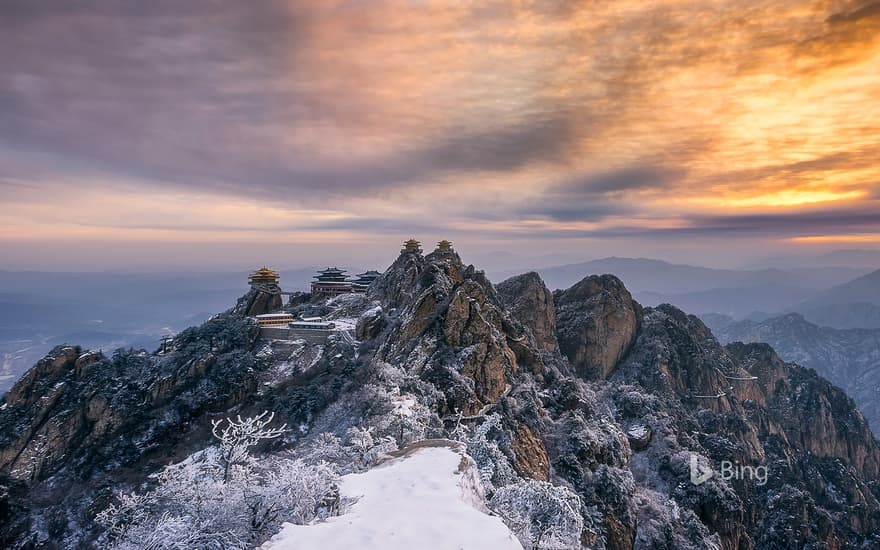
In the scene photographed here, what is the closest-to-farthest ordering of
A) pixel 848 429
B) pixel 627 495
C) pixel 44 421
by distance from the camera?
pixel 627 495, pixel 44 421, pixel 848 429

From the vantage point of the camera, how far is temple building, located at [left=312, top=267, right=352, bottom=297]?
77.1m

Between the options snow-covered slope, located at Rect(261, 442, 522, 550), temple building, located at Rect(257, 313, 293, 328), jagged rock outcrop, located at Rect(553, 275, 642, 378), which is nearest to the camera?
snow-covered slope, located at Rect(261, 442, 522, 550)

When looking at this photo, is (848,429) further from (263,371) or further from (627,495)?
(263,371)

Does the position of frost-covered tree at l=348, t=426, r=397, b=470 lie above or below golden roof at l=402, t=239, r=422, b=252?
below

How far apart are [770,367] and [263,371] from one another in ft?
404

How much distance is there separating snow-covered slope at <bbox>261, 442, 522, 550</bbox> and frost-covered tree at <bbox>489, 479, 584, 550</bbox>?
278 centimetres

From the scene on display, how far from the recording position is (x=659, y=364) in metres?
78.4

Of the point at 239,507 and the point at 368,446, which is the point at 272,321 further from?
the point at 239,507

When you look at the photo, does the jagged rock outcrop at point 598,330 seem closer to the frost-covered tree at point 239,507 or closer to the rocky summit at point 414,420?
the rocky summit at point 414,420

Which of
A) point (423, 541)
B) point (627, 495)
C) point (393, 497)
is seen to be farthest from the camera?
point (627, 495)

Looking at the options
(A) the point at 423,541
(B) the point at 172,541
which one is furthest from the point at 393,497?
(B) the point at 172,541

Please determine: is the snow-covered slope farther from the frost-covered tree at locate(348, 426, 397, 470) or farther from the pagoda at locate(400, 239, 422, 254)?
the pagoda at locate(400, 239, 422, 254)

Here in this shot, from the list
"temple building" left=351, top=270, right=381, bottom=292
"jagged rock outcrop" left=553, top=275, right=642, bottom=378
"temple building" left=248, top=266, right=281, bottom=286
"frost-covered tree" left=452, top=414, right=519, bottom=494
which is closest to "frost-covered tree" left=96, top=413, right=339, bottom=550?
"frost-covered tree" left=452, top=414, right=519, bottom=494

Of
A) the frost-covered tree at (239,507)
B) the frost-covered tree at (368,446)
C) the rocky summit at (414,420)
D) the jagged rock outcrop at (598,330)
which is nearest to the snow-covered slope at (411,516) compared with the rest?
the frost-covered tree at (239,507)
